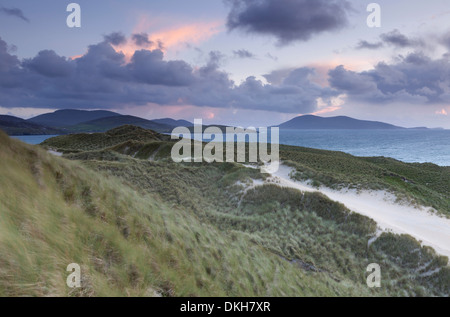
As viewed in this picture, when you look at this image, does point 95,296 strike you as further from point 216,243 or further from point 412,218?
point 412,218

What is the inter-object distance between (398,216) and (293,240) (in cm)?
1403

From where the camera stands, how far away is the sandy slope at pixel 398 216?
16.1 metres

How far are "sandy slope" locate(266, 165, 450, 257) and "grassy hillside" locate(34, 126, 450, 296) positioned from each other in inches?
69.3

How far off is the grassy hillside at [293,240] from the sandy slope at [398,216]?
1.76m

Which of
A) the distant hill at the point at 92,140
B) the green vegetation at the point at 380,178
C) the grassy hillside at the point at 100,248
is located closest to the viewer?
the grassy hillside at the point at 100,248

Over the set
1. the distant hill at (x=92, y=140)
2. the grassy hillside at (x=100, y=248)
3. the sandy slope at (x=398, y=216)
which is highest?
the distant hill at (x=92, y=140)

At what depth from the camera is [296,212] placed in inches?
711

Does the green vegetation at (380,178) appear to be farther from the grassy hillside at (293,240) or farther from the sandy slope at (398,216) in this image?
the grassy hillside at (293,240)

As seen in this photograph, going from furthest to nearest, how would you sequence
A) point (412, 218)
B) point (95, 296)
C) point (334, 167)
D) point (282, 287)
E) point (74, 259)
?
1. point (334, 167)
2. point (412, 218)
3. point (282, 287)
4. point (74, 259)
5. point (95, 296)

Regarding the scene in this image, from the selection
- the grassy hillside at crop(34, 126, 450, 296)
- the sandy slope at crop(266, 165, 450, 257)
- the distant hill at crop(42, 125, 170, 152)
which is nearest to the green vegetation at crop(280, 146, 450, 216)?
the sandy slope at crop(266, 165, 450, 257)

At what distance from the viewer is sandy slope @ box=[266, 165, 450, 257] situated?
16141mm

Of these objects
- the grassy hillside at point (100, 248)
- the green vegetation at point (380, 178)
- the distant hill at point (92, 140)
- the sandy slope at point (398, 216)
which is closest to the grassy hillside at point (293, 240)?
the grassy hillside at point (100, 248)

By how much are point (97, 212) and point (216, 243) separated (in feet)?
14.4
